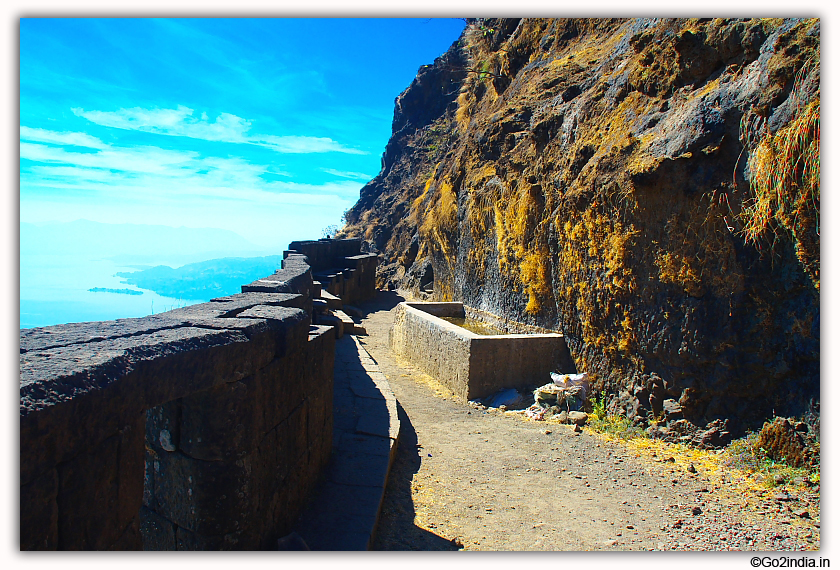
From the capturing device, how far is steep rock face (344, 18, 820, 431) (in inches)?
167

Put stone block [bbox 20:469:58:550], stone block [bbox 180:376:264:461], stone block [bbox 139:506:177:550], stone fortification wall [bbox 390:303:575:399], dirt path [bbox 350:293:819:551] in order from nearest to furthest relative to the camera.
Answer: stone block [bbox 20:469:58:550]
stone block [bbox 180:376:264:461]
stone block [bbox 139:506:177:550]
dirt path [bbox 350:293:819:551]
stone fortification wall [bbox 390:303:575:399]

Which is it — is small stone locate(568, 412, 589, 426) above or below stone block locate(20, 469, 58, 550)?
below

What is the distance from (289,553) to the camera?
2.92 metres

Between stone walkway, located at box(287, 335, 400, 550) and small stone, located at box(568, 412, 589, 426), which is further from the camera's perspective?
small stone, located at box(568, 412, 589, 426)

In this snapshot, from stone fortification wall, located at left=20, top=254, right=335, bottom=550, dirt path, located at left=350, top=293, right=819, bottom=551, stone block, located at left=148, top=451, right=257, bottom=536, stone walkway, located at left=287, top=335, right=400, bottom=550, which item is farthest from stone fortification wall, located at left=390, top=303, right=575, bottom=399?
stone block, located at left=148, top=451, right=257, bottom=536

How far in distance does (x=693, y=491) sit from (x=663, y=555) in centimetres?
135

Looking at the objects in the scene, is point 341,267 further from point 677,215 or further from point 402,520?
point 402,520

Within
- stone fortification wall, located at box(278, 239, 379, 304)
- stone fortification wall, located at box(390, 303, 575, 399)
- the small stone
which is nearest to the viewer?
the small stone

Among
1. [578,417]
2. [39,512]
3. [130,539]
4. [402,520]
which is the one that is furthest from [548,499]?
[39,512]

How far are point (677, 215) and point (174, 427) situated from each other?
15.0 feet

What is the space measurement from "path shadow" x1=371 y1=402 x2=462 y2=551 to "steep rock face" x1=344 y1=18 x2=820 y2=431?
2483 millimetres

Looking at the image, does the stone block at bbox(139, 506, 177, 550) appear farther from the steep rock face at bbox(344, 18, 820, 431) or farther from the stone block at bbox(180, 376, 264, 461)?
the steep rock face at bbox(344, 18, 820, 431)

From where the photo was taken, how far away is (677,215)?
514 cm

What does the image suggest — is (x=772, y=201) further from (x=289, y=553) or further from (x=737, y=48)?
(x=289, y=553)
